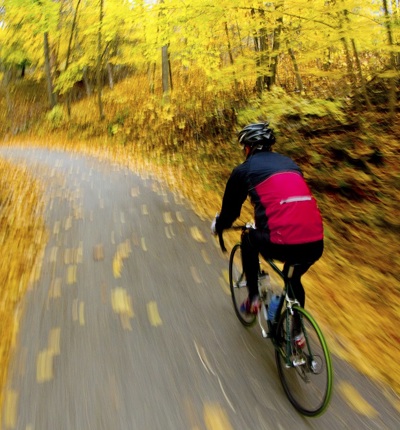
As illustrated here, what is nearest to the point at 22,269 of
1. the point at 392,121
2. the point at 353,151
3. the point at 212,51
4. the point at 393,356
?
the point at 393,356

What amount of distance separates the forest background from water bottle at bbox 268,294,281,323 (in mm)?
852

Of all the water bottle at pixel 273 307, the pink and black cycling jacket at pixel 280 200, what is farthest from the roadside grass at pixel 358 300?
the pink and black cycling jacket at pixel 280 200

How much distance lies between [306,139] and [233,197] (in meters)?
5.51

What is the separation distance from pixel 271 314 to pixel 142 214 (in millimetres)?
4560

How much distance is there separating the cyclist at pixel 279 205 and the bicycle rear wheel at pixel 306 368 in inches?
12.9

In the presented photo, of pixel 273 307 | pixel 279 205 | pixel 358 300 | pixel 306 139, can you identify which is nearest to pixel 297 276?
pixel 273 307

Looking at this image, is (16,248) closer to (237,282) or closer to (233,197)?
(237,282)

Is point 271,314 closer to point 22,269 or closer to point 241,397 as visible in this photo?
point 241,397

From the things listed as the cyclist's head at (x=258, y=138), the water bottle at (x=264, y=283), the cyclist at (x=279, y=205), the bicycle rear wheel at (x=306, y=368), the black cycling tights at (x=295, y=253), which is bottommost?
the bicycle rear wheel at (x=306, y=368)

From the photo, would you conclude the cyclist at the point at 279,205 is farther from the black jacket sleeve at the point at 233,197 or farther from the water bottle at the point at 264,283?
the water bottle at the point at 264,283

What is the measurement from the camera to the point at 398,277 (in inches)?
177

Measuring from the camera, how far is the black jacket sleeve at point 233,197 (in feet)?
10.0

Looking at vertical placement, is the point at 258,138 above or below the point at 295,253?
above

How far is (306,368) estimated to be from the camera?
2.87 metres
